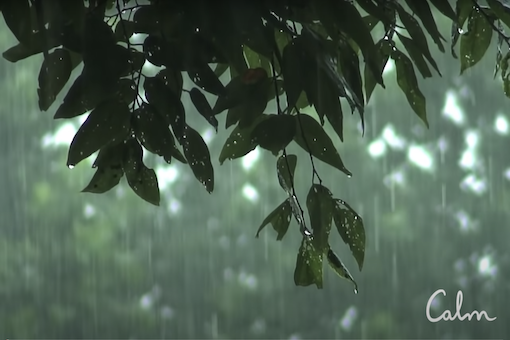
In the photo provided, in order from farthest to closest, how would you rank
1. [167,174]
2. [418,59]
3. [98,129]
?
[167,174] < [418,59] < [98,129]

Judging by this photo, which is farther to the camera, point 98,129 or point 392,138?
point 392,138

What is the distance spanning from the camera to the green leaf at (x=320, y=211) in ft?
1.53

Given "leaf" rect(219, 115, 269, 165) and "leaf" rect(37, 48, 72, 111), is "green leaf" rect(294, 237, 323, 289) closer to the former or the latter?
"leaf" rect(219, 115, 269, 165)

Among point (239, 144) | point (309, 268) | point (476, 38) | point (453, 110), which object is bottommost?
point (309, 268)

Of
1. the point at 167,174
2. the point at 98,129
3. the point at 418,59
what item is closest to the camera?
the point at 98,129

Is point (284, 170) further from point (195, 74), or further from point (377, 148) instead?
point (377, 148)

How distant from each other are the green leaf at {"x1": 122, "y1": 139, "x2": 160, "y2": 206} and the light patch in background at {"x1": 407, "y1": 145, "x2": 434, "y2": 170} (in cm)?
120

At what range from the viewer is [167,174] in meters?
1.52

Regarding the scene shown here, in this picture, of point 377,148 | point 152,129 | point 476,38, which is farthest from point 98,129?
point 377,148

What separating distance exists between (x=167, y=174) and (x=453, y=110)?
74 cm

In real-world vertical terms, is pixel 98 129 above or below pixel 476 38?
below

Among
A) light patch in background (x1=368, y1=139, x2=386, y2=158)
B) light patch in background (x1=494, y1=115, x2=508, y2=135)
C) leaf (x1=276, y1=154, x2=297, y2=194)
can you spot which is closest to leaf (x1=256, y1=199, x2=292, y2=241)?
leaf (x1=276, y1=154, x2=297, y2=194)

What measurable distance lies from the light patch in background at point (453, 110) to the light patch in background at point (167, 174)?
2.29ft

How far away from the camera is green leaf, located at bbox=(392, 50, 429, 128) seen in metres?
0.53
